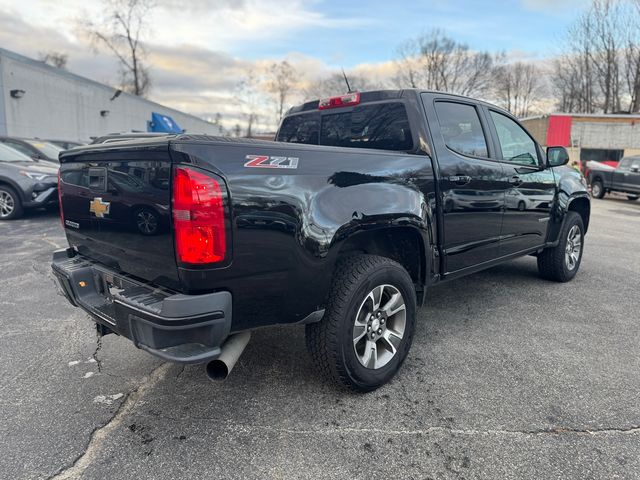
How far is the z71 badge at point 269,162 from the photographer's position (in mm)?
2262

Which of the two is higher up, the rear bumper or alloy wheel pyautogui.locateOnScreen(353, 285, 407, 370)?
the rear bumper

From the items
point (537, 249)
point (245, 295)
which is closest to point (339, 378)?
point (245, 295)

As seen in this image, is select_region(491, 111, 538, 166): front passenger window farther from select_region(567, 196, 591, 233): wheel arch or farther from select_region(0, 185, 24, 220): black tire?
select_region(0, 185, 24, 220): black tire

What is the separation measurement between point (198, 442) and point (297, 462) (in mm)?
552

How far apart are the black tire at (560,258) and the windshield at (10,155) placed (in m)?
9.64

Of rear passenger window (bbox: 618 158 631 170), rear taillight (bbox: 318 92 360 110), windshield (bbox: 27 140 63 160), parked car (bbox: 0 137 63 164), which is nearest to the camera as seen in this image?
rear taillight (bbox: 318 92 360 110)

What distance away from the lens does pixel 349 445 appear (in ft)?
7.86

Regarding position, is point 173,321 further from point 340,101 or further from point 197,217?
point 340,101

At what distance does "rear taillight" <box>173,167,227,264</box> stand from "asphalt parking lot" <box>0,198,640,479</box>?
104 centimetres

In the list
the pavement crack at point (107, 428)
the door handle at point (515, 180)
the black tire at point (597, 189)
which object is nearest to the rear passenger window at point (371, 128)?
the door handle at point (515, 180)

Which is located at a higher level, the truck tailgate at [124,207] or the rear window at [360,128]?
the rear window at [360,128]

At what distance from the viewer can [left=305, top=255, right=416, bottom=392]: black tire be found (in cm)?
266

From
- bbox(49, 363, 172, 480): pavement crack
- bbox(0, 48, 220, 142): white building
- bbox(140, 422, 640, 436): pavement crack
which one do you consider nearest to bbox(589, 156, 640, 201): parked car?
bbox(140, 422, 640, 436): pavement crack

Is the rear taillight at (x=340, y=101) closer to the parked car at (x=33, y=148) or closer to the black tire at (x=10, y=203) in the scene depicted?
the black tire at (x=10, y=203)
